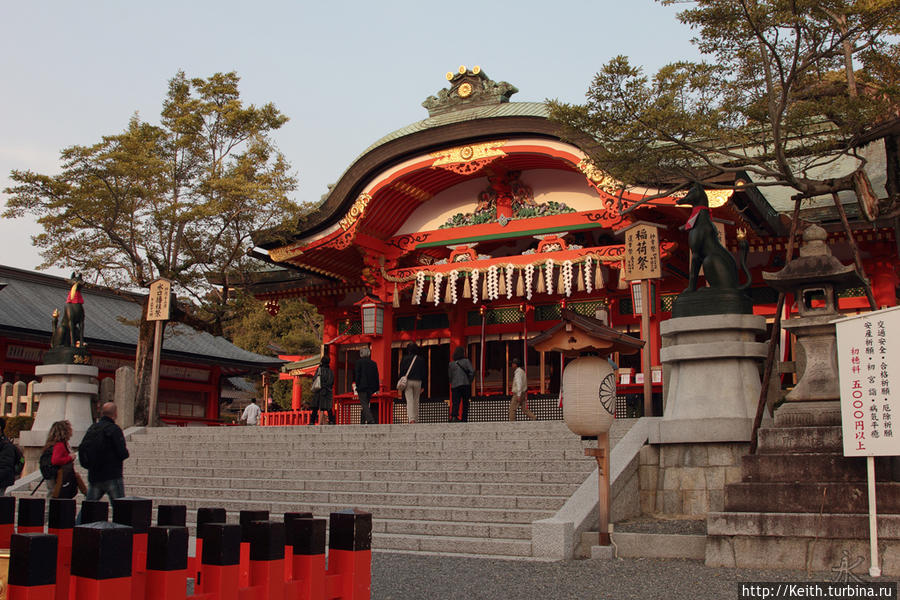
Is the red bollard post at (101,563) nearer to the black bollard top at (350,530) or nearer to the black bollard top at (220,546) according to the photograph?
the black bollard top at (220,546)

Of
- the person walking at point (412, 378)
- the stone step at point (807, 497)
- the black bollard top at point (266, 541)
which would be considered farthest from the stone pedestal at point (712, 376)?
the person walking at point (412, 378)

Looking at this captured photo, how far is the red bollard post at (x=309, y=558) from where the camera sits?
350cm

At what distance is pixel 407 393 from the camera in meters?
15.6

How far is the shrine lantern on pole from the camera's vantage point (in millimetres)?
17609

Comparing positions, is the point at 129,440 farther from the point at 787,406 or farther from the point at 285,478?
the point at 787,406

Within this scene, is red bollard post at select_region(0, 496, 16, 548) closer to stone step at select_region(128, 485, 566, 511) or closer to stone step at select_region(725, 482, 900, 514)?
stone step at select_region(725, 482, 900, 514)

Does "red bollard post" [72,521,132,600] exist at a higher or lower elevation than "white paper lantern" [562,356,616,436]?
lower

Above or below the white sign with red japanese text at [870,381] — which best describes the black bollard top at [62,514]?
below

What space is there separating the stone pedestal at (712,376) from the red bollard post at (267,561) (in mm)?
5855

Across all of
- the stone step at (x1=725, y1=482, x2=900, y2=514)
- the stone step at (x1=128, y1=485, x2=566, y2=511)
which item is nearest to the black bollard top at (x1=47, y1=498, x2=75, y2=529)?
the stone step at (x1=725, y1=482, x2=900, y2=514)

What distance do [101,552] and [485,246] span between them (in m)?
16.1

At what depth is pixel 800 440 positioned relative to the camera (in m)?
7.11

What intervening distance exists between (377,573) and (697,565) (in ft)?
8.55

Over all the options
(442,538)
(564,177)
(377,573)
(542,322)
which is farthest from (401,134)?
(377,573)
